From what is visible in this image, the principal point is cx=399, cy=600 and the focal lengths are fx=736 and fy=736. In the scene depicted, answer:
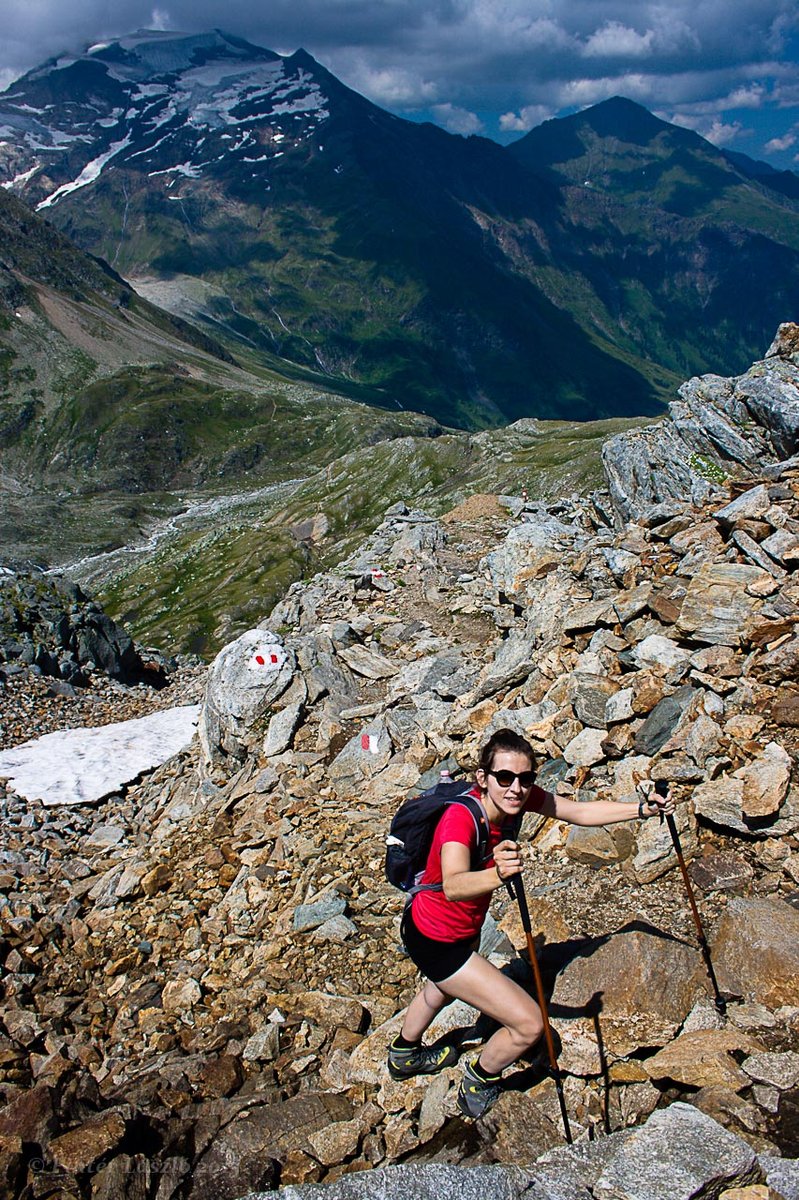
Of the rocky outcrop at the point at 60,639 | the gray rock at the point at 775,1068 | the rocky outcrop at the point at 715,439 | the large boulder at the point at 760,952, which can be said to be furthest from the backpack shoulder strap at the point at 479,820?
the rocky outcrop at the point at 60,639

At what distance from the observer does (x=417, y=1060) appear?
8.41m

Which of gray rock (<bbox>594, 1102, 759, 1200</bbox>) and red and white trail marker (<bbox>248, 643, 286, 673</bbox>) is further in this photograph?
red and white trail marker (<bbox>248, 643, 286, 673</bbox>)

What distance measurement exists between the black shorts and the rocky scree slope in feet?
4.84

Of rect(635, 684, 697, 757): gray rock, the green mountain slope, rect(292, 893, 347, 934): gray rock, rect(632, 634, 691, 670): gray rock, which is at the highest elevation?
rect(632, 634, 691, 670): gray rock

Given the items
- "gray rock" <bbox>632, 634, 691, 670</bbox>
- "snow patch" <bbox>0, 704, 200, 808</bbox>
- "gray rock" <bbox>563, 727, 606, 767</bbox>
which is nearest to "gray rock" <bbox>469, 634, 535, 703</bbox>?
"gray rock" <bbox>632, 634, 691, 670</bbox>

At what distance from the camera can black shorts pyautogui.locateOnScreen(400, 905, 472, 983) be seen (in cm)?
771

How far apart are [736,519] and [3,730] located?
27.8m

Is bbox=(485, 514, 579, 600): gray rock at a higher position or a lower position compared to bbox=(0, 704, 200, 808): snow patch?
higher

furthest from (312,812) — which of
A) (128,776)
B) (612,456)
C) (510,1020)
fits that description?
(612,456)

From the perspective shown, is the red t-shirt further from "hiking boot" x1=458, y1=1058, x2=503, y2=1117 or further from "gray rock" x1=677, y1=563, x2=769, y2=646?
"gray rock" x1=677, y1=563, x2=769, y2=646

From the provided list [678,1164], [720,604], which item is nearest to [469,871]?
[678,1164]

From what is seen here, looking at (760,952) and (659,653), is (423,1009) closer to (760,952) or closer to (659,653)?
(760,952)

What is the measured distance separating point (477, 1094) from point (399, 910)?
4.55 m

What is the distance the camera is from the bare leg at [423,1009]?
26.5 ft
